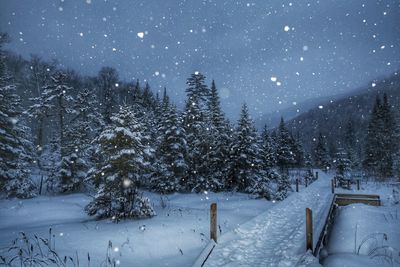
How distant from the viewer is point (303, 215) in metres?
13.5

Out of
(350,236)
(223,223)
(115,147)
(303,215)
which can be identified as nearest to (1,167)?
(115,147)

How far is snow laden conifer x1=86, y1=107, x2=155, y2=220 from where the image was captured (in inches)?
503

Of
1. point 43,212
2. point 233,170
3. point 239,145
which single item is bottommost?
point 43,212

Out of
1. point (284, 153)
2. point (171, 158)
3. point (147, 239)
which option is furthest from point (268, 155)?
point (147, 239)

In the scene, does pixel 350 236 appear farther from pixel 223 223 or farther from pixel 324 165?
pixel 324 165

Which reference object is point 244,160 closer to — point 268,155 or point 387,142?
point 268,155

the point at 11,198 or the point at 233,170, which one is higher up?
the point at 233,170

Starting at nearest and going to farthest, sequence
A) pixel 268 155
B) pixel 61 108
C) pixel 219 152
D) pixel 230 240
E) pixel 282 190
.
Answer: pixel 230 240, pixel 282 190, pixel 219 152, pixel 61 108, pixel 268 155

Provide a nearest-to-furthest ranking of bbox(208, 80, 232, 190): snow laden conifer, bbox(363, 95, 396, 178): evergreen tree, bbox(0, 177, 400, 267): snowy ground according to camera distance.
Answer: bbox(0, 177, 400, 267): snowy ground, bbox(208, 80, 232, 190): snow laden conifer, bbox(363, 95, 396, 178): evergreen tree

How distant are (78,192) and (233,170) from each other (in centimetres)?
1593

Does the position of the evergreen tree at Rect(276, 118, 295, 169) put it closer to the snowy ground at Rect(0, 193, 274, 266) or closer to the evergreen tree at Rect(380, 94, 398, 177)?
the evergreen tree at Rect(380, 94, 398, 177)

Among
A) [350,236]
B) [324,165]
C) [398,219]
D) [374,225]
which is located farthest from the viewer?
[324,165]

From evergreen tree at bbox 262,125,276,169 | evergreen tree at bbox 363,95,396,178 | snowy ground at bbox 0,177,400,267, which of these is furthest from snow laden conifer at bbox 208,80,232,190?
evergreen tree at bbox 363,95,396,178

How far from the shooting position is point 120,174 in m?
13.4
